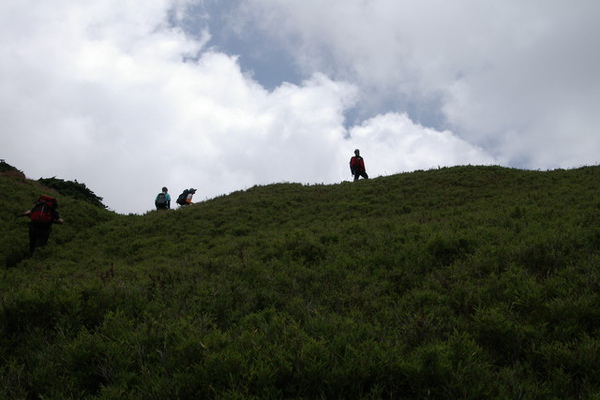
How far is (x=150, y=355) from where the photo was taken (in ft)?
13.5

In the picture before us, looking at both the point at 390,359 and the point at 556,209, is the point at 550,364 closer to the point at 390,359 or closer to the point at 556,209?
the point at 390,359

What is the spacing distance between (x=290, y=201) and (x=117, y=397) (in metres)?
17.5

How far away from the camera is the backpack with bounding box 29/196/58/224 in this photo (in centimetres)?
1325

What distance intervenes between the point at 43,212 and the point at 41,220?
0.30 m

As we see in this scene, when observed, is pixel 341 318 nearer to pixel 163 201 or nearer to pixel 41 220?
pixel 41 220

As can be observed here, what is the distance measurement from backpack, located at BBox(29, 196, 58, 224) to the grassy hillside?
1726 millimetres

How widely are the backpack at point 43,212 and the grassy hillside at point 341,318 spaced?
1726mm

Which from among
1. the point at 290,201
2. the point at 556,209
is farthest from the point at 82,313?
the point at 290,201

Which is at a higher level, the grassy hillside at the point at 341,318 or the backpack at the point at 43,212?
the backpack at the point at 43,212

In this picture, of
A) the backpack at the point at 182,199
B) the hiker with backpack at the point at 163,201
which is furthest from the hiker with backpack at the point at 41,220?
the backpack at the point at 182,199

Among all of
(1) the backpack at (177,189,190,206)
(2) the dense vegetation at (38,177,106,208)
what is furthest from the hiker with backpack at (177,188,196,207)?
(2) the dense vegetation at (38,177,106,208)

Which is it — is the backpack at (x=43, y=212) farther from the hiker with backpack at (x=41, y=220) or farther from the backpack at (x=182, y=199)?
the backpack at (x=182, y=199)

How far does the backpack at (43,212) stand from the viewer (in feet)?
43.5

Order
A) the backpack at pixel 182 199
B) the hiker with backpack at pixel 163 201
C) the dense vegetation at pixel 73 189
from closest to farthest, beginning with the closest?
1. the hiker with backpack at pixel 163 201
2. the backpack at pixel 182 199
3. the dense vegetation at pixel 73 189
